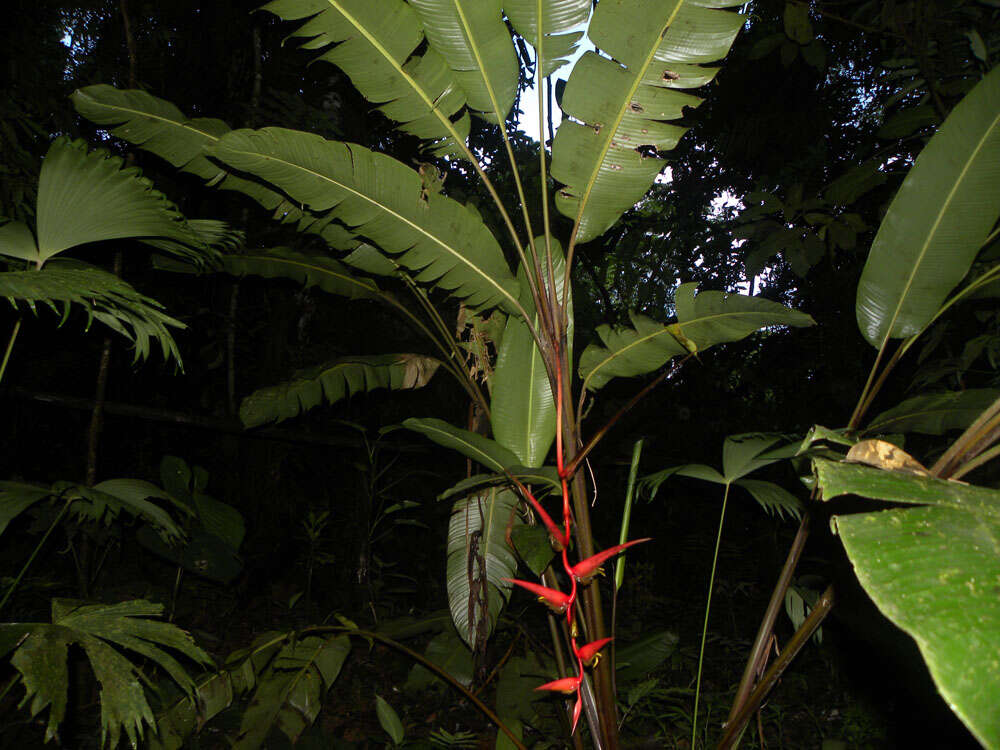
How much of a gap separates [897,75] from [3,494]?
8.90 ft

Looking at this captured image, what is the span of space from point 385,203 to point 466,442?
1.84ft

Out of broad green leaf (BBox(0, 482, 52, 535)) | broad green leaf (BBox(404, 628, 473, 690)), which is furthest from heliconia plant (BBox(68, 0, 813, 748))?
broad green leaf (BBox(0, 482, 52, 535))

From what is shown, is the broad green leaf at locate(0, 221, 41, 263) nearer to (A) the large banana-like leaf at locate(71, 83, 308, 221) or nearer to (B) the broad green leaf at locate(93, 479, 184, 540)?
(A) the large banana-like leaf at locate(71, 83, 308, 221)

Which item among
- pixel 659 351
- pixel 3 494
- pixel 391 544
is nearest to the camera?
pixel 3 494

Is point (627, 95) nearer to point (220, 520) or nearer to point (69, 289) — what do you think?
point (69, 289)

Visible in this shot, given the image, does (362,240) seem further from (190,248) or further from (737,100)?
(737,100)

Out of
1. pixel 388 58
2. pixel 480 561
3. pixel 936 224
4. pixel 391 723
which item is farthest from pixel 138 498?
pixel 936 224

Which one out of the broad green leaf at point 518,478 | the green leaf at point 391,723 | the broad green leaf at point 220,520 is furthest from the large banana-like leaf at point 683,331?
the broad green leaf at point 220,520

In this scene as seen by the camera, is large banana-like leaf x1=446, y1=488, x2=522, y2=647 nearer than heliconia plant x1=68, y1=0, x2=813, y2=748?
No

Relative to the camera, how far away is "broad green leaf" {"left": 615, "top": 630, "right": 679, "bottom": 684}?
73.9 inches

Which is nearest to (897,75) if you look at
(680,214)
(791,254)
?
(791,254)

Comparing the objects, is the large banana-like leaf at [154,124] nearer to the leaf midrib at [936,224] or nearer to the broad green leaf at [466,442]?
the broad green leaf at [466,442]

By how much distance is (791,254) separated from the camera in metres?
2.04

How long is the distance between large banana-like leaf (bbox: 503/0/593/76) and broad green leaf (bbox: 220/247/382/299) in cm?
90
